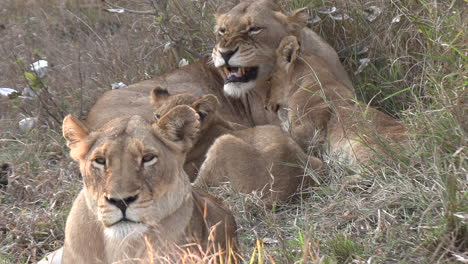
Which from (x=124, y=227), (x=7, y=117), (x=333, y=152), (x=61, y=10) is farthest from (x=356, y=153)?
(x=61, y=10)

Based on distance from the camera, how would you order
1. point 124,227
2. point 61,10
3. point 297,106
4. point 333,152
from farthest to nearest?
1. point 61,10
2. point 297,106
3. point 333,152
4. point 124,227

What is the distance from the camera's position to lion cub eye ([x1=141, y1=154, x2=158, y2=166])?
2881 millimetres

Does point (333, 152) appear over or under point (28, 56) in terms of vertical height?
over

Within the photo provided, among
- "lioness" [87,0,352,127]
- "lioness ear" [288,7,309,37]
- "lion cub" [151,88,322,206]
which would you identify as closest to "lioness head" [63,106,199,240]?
"lion cub" [151,88,322,206]

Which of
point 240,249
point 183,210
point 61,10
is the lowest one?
point 61,10

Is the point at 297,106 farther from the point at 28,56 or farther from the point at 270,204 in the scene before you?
the point at 28,56

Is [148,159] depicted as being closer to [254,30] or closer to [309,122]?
[309,122]

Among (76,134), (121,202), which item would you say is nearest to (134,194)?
(121,202)

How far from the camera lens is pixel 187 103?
452 centimetres

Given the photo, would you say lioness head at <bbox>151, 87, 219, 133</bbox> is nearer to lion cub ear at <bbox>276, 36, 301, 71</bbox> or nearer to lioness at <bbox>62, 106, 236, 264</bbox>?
lion cub ear at <bbox>276, 36, 301, 71</bbox>

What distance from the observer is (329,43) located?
568cm

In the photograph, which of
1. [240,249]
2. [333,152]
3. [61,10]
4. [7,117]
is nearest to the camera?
[240,249]

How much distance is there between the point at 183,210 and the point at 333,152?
4.91 ft

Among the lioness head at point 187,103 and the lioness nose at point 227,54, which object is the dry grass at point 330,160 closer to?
the lioness head at point 187,103
